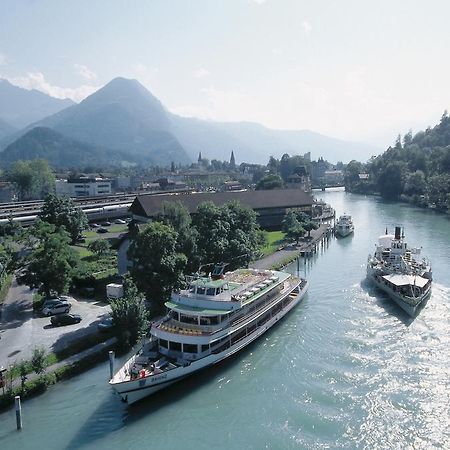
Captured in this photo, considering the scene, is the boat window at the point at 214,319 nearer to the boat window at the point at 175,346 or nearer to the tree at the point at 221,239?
the boat window at the point at 175,346

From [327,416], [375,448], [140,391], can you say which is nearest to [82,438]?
[140,391]

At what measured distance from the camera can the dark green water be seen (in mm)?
24984

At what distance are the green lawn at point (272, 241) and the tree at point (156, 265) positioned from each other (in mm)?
26978

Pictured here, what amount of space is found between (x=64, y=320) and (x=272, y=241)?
144 feet

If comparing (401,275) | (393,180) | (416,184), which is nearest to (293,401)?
(401,275)

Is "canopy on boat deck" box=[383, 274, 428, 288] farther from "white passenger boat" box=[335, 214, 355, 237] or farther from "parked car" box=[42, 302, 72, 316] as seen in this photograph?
"white passenger boat" box=[335, 214, 355, 237]

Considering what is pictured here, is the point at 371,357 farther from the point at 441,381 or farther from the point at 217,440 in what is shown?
the point at 217,440

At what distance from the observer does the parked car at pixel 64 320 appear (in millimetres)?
37631

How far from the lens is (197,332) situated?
107ft

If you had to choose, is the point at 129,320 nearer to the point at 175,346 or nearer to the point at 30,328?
the point at 175,346

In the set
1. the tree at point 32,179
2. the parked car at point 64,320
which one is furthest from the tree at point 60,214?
the tree at point 32,179

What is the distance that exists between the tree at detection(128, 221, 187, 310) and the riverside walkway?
65.8 ft

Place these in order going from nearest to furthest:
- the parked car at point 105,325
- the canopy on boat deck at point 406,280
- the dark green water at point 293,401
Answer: the dark green water at point 293,401
the parked car at point 105,325
the canopy on boat deck at point 406,280

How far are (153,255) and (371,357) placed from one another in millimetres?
19447
